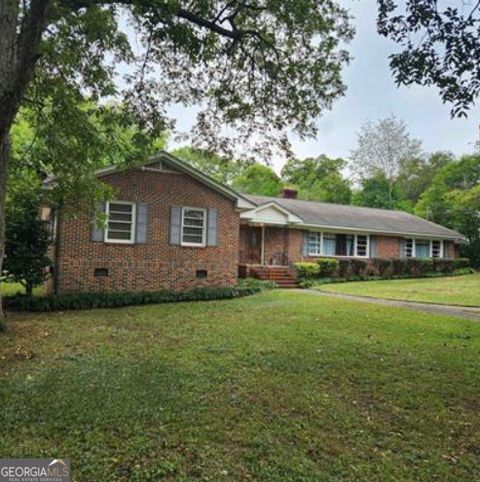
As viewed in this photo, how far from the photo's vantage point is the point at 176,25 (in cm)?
720

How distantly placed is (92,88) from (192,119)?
7.73ft

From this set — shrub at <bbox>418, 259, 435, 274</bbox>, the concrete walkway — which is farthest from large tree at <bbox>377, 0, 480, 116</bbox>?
shrub at <bbox>418, 259, 435, 274</bbox>

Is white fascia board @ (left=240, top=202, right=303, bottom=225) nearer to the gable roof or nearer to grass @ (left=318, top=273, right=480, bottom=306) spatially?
the gable roof

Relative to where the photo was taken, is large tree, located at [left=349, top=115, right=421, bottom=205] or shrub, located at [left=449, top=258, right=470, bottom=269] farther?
large tree, located at [left=349, top=115, right=421, bottom=205]

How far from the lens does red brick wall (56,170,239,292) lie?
12125 mm

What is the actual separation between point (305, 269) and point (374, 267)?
510 centimetres

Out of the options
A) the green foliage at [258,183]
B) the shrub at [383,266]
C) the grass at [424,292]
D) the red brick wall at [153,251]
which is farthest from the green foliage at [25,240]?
the green foliage at [258,183]

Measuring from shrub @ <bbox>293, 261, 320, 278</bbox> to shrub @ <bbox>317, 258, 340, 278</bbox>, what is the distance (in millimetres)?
419

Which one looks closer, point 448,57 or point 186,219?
point 448,57

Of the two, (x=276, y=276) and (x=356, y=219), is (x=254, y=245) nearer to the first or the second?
(x=276, y=276)

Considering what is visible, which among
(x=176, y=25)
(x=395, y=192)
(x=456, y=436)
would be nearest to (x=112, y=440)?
(x=456, y=436)

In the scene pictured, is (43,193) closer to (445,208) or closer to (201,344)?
(201,344)

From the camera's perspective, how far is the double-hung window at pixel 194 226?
46.2 feet

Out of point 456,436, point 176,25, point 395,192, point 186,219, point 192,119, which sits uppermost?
point 395,192
